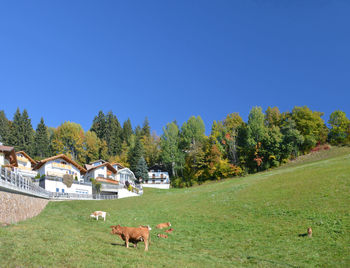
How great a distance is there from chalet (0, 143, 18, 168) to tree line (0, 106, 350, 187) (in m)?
46.7

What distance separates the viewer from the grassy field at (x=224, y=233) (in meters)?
14.1

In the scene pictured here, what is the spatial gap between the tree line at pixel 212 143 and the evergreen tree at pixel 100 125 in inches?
433

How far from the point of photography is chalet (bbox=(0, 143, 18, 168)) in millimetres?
52409

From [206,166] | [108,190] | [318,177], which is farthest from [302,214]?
[206,166]

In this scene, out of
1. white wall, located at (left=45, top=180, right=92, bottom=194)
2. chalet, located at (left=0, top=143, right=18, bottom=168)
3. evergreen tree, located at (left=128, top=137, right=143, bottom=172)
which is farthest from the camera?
evergreen tree, located at (left=128, top=137, right=143, bottom=172)

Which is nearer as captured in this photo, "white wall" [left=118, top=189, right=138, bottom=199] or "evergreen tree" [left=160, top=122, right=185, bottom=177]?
"white wall" [left=118, top=189, right=138, bottom=199]

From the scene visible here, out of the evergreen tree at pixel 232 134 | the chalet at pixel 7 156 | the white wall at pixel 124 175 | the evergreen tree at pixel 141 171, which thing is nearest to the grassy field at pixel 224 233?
the chalet at pixel 7 156

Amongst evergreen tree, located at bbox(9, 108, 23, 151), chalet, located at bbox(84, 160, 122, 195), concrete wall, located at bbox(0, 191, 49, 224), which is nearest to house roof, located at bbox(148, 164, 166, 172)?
chalet, located at bbox(84, 160, 122, 195)

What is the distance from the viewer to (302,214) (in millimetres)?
27422


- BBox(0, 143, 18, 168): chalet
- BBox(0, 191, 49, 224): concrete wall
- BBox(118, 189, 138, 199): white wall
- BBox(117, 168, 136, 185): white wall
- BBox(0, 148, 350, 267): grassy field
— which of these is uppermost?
BBox(0, 143, 18, 168): chalet

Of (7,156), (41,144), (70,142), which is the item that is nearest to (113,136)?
(70,142)

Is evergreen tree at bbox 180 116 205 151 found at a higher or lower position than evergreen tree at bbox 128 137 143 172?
higher

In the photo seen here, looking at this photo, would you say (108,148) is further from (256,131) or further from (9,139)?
(256,131)

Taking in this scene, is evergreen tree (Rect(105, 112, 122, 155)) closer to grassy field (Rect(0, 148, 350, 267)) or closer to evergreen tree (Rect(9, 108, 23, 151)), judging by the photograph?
evergreen tree (Rect(9, 108, 23, 151))
